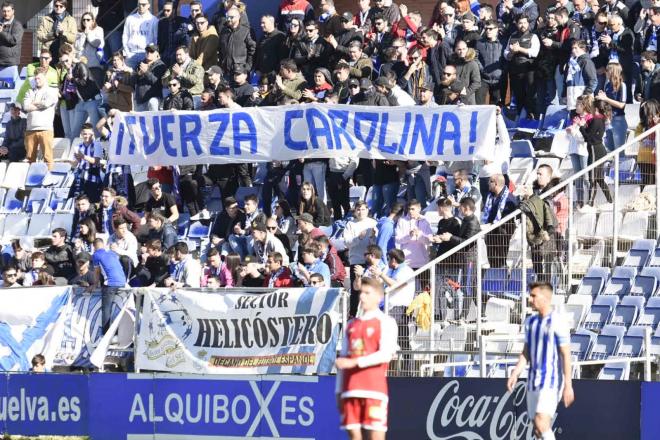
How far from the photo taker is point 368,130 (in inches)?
803

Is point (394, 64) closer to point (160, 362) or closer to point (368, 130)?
point (368, 130)

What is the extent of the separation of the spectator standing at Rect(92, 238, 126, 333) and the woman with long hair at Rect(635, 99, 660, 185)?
251 inches

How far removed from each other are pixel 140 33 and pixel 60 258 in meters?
5.78

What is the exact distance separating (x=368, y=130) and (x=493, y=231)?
3.06 metres


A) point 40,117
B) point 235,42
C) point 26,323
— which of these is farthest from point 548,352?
point 40,117

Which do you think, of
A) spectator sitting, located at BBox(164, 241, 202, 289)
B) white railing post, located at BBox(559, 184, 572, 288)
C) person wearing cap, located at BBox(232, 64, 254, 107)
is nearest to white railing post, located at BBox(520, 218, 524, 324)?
white railing post, located at BBox(559, 184, 572, 288)

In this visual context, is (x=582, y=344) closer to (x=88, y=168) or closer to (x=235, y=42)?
(x=235, y=42)

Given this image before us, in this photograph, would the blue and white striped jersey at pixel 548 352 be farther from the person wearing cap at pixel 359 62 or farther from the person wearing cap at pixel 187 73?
the person wearing cap at pixel 187 73

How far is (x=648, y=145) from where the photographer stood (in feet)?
61.2

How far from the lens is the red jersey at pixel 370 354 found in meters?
12.8

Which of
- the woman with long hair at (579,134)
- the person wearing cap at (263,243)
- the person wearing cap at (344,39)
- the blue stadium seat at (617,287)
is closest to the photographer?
the blue stadium seat at (617,287)

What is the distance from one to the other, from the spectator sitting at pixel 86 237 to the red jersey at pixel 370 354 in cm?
895

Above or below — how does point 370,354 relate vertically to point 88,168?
below

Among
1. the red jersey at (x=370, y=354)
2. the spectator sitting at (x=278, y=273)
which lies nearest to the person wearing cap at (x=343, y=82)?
the spectator sitting at (x=278, y=273)
